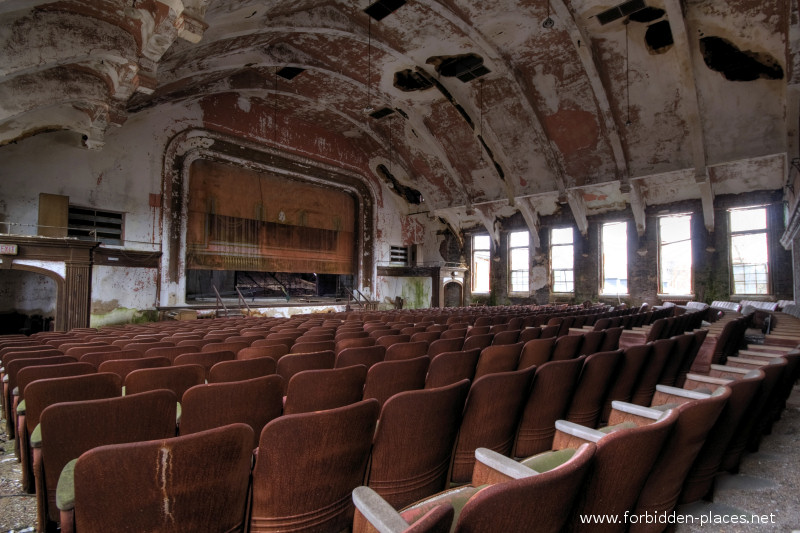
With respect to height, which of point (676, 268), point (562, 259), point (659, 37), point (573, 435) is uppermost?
point (659, 37)

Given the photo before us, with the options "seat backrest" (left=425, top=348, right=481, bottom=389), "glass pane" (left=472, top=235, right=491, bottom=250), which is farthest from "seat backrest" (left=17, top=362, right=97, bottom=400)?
"glass pane" (left=472, top=235, right=491, bottom=250)

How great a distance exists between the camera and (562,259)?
54.9ft

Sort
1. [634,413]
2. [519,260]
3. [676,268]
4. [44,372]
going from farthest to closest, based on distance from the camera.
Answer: [519,260]
[676,268]
[44,372]
[634,413]

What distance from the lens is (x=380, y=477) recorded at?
1629 millimetres

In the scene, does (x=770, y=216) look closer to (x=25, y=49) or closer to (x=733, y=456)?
(x=733, y=456)

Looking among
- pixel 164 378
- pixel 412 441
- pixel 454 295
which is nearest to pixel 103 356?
pixel 164 378

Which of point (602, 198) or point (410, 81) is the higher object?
point (410, 81)

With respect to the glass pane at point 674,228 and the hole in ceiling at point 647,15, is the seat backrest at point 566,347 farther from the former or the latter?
the glass pane at point 674,228

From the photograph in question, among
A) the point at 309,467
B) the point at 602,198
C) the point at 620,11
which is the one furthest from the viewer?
the point at 602,198

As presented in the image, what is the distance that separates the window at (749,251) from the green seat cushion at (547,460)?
1512cm

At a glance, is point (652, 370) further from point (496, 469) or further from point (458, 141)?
point (458, 141)

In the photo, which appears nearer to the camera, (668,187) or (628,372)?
(628,372)

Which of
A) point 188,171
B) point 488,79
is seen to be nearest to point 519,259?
point 488,79

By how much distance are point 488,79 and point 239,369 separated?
13.1 m
